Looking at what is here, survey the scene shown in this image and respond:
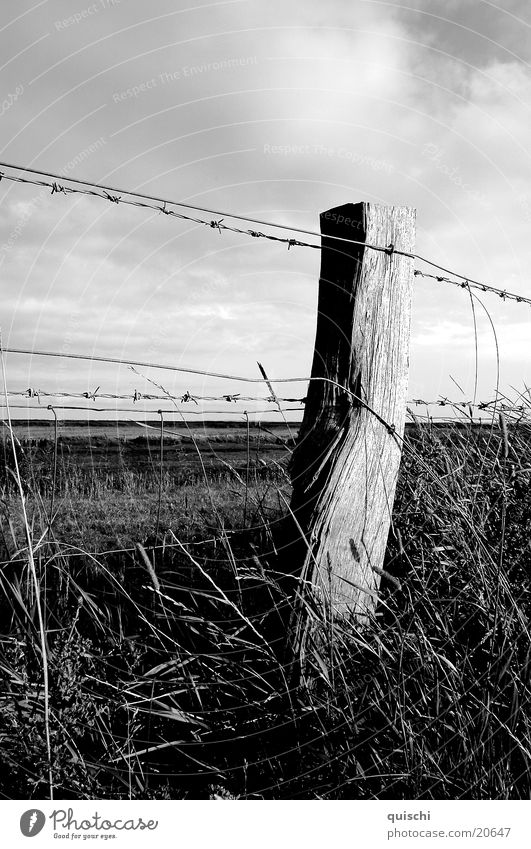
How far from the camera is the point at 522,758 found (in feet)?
5.42

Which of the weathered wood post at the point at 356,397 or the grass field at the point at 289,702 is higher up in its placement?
the weathered wood post at the point at 356,397

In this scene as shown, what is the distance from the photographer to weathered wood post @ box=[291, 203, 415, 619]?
208cm
